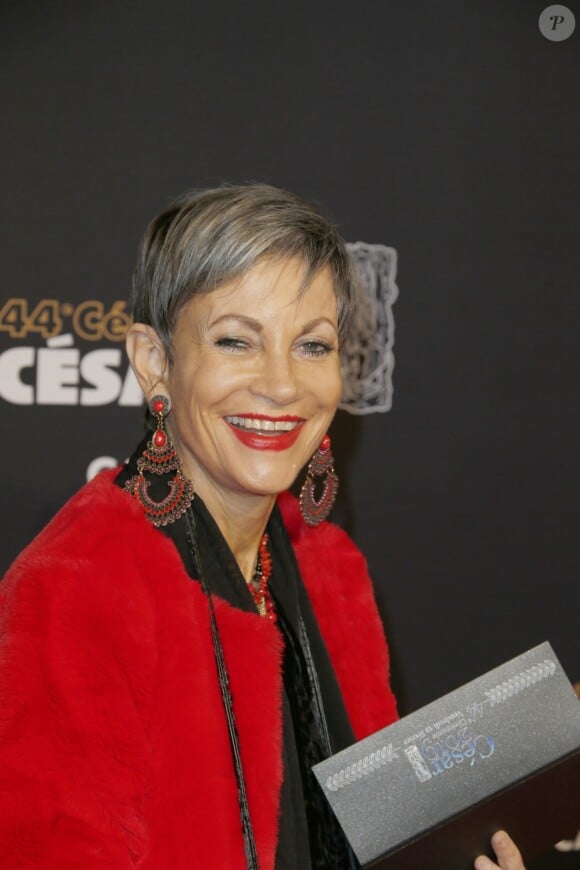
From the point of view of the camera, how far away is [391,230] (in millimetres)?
2520

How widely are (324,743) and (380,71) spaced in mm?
1618

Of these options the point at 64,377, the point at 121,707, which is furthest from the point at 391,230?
the point at 121,707

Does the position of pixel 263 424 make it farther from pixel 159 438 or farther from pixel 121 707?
pixel 121 707

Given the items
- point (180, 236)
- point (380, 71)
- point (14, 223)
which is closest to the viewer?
point (180, 236)

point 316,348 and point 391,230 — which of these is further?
point 391,230

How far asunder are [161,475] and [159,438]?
55 millimetres

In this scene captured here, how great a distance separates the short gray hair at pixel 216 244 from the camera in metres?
1.45

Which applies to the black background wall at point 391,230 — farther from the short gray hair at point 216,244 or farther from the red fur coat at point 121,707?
the red fur coat at point 121,707

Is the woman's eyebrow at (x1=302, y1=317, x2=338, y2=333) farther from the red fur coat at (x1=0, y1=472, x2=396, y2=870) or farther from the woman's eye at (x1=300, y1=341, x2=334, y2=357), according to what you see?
the red fur coat at (x1=0, y1=472, x2=396, y2=870)

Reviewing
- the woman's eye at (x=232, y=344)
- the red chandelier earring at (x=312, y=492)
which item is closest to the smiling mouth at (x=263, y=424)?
the woman's eye at (x=232, y=344)

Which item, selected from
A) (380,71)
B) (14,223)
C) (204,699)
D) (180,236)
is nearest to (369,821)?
(204,699)

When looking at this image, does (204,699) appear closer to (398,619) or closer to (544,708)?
(544,708)

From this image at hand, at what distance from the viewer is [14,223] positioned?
230cm

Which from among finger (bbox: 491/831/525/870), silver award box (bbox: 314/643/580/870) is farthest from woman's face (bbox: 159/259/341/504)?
finger (bbox: 491/831/525/870)
